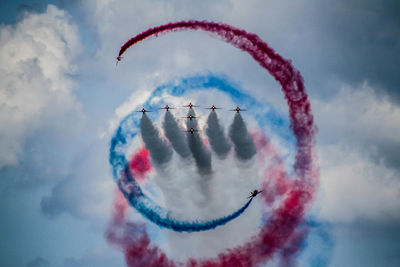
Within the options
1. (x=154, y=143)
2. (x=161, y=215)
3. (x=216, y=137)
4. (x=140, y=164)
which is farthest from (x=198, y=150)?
(x=161, y=215)

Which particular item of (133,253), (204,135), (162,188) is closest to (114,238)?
(133,253)

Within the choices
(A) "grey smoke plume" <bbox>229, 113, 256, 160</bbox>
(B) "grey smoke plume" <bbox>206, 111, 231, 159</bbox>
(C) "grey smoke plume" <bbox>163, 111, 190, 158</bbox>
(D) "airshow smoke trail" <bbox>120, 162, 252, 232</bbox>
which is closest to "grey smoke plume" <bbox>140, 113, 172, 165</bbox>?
(C) "grey smoke plume" <bbox>163, 111, 190, 158</bbox>

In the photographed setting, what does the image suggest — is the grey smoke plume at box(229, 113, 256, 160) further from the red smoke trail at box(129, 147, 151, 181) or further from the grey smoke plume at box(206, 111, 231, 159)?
the red smoke trail at box(129, 147, 151, 181)

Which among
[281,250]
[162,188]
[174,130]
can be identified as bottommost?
[281,250]

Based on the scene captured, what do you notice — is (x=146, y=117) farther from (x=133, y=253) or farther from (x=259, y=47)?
(x=133, y=253)

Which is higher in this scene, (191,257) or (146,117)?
(146,117)

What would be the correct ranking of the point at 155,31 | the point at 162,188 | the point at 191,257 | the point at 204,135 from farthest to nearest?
the point at 191,257 → the point at 162,188 → the point at 204,135 → the point at 155,31

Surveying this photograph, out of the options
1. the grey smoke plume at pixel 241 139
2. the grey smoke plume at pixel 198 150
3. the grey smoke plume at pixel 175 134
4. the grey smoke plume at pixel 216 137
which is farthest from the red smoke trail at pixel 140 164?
the grey smoke plume at pixel 241 139

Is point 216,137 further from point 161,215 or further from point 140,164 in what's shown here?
point 161,215

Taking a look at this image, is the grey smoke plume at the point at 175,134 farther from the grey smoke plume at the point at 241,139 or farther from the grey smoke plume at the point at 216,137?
the grey smoke plume at the point at 241,139
